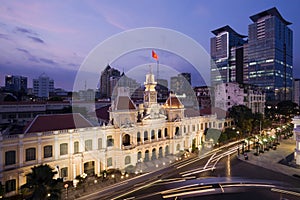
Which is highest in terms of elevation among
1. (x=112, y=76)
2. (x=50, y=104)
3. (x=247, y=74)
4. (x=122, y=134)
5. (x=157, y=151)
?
(x=247, y=74)

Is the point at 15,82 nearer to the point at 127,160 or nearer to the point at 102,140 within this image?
the point at 102,140

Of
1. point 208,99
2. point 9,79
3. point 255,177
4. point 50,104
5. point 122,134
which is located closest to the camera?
point 255,177

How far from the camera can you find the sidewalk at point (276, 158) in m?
35.5

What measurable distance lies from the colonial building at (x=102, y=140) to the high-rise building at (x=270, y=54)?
109792 millimetres

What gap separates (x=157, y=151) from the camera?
40562 mm

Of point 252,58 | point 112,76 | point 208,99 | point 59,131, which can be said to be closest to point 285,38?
point 252,58

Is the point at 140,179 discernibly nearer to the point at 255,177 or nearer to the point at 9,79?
the point at 255,177

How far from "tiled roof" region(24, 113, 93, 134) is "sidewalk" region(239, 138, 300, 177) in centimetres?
3588

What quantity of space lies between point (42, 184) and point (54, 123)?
39.5 feet

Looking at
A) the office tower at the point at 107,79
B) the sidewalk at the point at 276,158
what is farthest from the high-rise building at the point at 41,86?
the sidewalk at the point at 276,158

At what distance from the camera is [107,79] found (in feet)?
286

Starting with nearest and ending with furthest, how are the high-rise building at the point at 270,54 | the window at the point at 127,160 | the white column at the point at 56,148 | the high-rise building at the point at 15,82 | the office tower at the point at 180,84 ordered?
the white column at the point at 56,148 < the window at the point at 127,160 < the office tower at the point at 180,84 < the high-rise building at the point at 15,82 < the high-rise building at the point at 270,54

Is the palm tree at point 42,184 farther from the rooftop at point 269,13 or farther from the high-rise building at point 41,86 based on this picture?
the rooftop at point 269,13

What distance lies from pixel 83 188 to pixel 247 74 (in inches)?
5810
